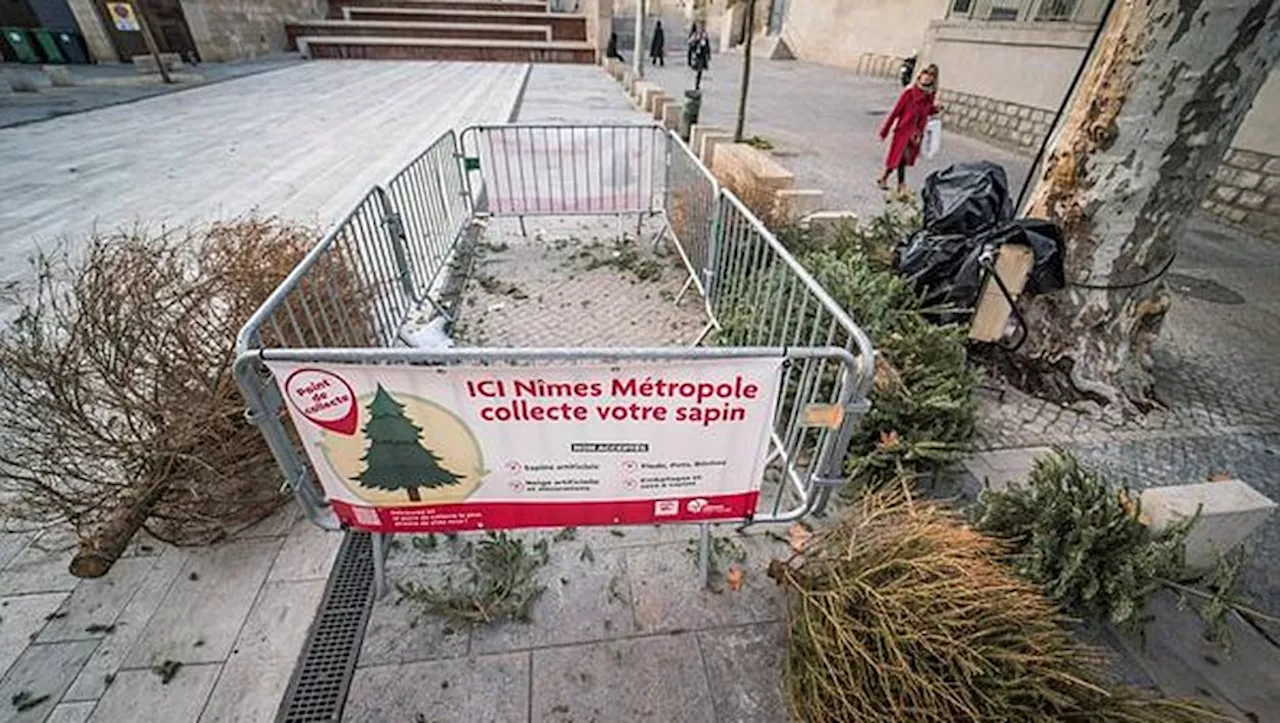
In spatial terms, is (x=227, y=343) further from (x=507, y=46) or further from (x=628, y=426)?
(x=507, y=46)

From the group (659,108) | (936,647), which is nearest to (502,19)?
(659,108)

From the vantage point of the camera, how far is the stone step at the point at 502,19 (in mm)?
24422

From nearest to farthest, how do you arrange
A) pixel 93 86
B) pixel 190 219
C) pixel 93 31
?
pixel 190 219 < pixel 93 86 < pixel 93 31

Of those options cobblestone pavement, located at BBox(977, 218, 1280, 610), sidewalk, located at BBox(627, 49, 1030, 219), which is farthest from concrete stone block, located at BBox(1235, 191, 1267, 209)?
cobblestone pavement, located at BBox(977, 218, 1280, 610)

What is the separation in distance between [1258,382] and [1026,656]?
4369mm

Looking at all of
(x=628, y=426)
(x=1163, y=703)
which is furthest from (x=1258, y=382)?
(x=628, y=426)

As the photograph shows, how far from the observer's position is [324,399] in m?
1.88

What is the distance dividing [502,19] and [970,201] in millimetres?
26419

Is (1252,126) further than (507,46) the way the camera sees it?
No

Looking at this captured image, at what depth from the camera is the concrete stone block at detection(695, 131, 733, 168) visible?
777 cm

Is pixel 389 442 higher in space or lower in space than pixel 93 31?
lower

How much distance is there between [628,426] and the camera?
6.54 feet

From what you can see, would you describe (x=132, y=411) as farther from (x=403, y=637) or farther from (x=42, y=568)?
(x=403, y=637)

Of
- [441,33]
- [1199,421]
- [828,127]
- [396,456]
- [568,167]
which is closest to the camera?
[396,456]
